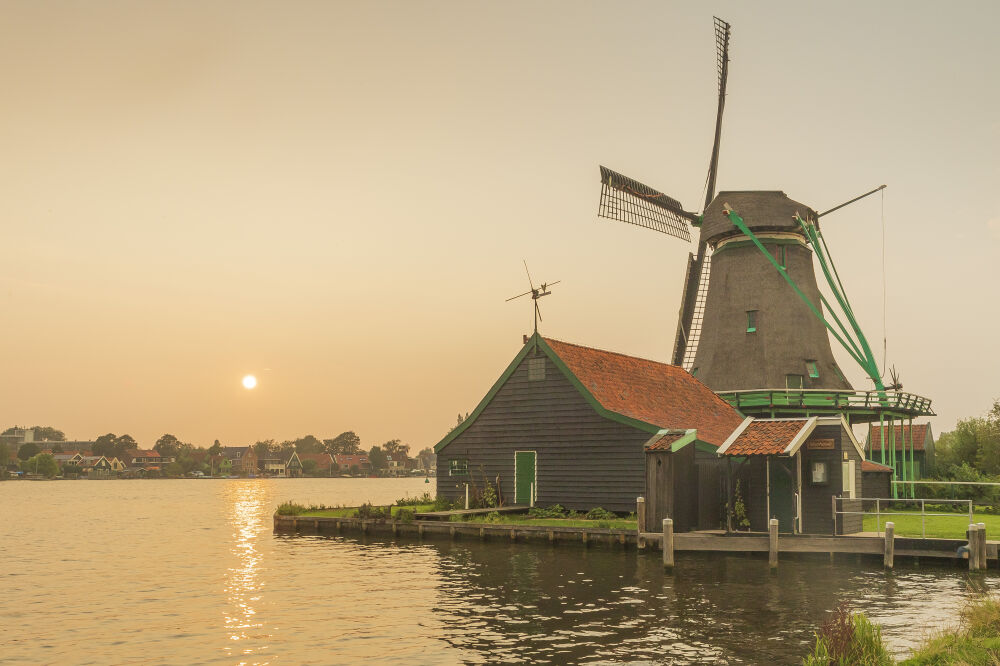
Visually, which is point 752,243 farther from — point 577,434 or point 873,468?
point 577,434

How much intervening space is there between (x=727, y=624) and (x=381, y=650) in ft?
24.7

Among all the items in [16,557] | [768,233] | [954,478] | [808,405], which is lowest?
[16,557]

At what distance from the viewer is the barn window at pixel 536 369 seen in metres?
39.8

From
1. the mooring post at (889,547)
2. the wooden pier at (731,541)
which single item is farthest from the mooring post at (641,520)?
the mooring post at (889,547)

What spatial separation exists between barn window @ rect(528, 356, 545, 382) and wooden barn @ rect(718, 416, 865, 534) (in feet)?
32.0

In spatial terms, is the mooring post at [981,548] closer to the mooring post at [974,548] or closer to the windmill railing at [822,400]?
the mooring post at [974,548]

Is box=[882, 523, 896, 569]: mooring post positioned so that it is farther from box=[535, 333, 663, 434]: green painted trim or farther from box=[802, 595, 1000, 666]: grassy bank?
box=[802, 595, 1000, 666]: grassy bank

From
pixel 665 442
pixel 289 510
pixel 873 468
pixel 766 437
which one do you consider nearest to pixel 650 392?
pixel 665 442

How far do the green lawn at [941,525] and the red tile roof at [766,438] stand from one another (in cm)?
434

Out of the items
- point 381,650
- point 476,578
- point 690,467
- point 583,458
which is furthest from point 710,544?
point 381,650

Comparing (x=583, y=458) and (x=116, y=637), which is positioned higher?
(x=583, y=458)

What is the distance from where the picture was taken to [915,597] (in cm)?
2277

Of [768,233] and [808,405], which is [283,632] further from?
[768,233]

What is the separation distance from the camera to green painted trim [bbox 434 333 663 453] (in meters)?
36.7
